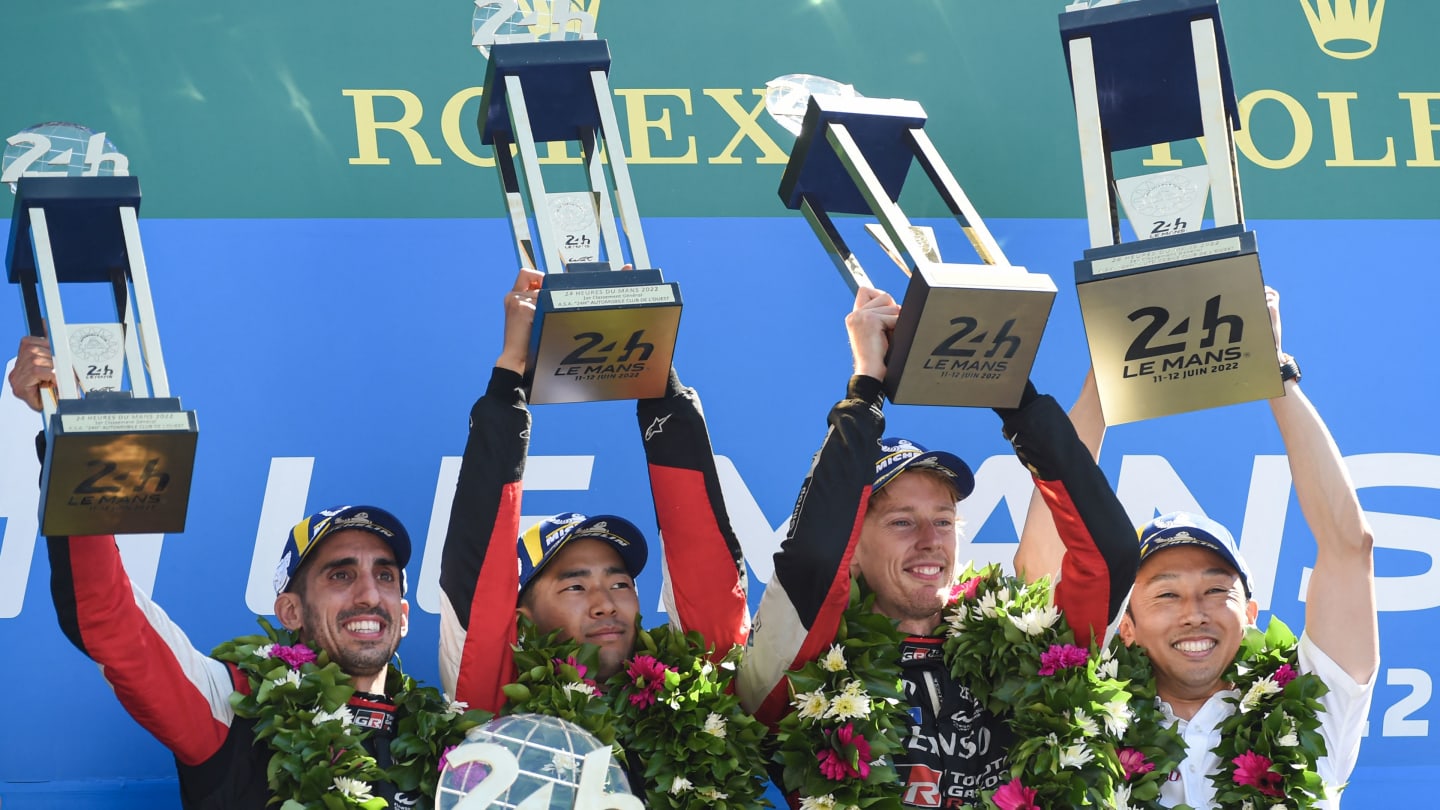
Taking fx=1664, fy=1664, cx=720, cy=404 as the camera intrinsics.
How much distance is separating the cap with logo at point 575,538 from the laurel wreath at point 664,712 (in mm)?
188

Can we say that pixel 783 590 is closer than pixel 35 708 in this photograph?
Yes

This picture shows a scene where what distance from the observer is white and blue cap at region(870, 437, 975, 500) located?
A: 10.6ft

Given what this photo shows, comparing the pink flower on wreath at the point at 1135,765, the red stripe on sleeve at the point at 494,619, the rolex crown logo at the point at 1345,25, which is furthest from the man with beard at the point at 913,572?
the rolex crown logo at the point at 1345,25

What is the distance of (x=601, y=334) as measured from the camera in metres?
2.65

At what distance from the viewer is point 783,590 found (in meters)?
2.95

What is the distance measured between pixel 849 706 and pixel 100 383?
4.43 feet

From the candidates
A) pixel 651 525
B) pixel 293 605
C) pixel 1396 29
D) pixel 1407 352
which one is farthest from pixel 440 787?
pixel 1396 29

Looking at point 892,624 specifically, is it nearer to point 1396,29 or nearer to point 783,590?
point 783,590

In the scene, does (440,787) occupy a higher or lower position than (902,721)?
lower

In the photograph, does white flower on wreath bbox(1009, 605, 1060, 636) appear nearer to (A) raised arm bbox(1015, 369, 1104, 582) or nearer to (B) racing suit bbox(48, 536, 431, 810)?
(A) raised arm bbox(1015, 369, 1104, 582)

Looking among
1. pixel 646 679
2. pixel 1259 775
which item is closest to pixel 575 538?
pixel 646 679

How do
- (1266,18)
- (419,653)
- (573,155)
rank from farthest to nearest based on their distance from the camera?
(1266,18) < (573,155) < (419,653)

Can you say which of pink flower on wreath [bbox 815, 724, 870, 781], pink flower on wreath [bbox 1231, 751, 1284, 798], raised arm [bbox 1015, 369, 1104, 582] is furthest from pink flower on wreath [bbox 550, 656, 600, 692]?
pink flower on wreath [bbox 1231, 751, 1284, 798]

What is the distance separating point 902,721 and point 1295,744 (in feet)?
2.35
